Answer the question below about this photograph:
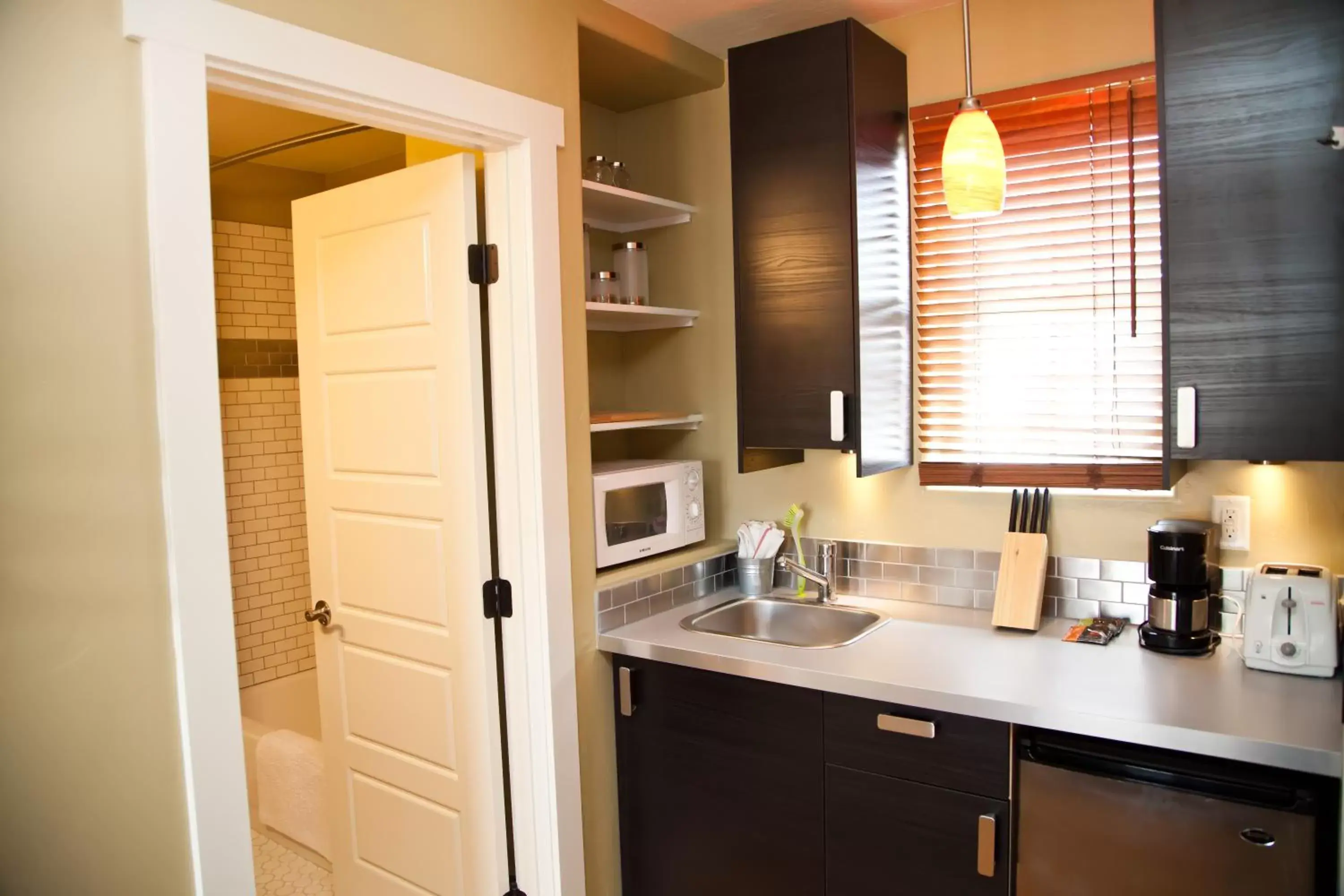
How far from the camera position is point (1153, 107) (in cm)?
226

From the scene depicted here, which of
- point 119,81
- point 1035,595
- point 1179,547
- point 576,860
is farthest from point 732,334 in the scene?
point 119,81

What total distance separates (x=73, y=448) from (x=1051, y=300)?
2244 millimetres

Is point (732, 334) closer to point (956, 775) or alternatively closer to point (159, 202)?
point (956, 775)

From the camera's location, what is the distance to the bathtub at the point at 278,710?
11.8 ft

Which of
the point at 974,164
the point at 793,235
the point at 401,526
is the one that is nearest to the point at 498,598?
the point at 401,526

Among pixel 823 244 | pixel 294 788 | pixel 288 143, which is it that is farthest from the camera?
pixel 294 788

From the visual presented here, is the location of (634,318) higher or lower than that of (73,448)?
higher

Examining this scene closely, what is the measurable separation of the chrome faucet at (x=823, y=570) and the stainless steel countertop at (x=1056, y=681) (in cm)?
21

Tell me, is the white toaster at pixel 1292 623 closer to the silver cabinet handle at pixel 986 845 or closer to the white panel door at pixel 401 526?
the silver cabinet handle at pixel 986 845

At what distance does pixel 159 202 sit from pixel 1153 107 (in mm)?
2210

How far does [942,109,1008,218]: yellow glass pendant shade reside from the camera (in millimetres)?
1879

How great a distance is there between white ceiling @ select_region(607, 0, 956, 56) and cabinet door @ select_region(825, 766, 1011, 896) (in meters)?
1.97

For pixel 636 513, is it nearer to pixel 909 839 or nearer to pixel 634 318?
pixel 634 318

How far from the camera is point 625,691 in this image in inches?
96.3
